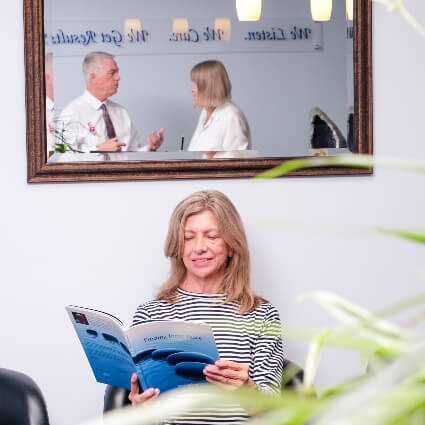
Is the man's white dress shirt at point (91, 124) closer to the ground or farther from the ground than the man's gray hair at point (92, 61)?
closer to the ground

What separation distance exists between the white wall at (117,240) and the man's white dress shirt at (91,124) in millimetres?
131

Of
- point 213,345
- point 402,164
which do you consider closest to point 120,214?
point 213,345

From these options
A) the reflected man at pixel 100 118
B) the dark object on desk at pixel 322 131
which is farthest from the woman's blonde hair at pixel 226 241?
the dark object on desk at pixel 322 131

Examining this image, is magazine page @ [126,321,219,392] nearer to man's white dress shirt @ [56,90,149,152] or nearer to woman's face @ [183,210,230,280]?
woman's face @ [183,210,230,280]

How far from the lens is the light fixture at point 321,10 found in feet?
7.72

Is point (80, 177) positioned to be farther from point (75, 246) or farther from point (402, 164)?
point (402, 164)

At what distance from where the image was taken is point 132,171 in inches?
92.2

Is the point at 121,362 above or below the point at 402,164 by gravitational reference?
below

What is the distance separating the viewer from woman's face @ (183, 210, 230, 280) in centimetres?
217

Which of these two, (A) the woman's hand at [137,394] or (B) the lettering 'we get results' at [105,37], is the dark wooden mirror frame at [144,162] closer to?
(B) the lettering 'we get results' at [105,37]

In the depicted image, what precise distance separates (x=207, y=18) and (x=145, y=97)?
1.05 ft

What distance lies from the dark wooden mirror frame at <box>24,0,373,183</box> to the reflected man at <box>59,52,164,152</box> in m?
0.06

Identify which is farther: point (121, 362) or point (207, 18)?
point (207, 18)

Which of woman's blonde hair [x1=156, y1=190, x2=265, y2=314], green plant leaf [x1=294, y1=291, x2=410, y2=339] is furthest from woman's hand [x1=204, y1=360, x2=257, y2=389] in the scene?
green plant leaf [x1=294, y1=291, x2=410, y2=339]
